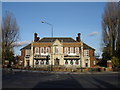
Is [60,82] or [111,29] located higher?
[111,29]

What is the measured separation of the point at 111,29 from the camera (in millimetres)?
41062

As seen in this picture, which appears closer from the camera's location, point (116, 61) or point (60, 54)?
point (116, 61)

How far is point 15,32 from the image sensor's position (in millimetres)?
47156

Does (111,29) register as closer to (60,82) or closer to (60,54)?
(60,54)

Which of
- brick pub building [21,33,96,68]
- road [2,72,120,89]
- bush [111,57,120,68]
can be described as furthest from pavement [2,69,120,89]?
brick pub building [21,33,96,68]

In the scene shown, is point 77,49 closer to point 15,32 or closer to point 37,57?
point 37,57

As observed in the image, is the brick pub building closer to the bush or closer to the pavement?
the bush

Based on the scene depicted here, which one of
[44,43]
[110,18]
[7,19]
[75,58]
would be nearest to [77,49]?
[75,58]

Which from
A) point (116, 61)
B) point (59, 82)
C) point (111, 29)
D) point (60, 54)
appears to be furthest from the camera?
point (60, 54)

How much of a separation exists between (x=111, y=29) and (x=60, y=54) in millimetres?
18070

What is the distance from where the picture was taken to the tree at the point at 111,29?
1585 inches

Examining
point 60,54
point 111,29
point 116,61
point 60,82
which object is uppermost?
point 111,29

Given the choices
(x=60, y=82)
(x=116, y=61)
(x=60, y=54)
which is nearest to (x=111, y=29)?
(x=116, y=61)

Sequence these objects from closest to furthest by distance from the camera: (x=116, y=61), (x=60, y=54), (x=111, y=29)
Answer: (x=116, y=61) < (x=111, y=29) < (x=60, y=54)
